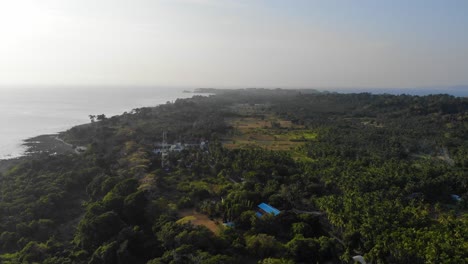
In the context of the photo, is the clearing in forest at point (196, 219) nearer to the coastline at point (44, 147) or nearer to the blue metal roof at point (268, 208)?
the blue metal roof at point (268, 208)

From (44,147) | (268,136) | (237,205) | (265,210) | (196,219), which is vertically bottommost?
(44,147)

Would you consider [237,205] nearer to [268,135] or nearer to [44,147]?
[268,135]

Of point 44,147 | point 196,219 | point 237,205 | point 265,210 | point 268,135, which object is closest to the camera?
point 237,205

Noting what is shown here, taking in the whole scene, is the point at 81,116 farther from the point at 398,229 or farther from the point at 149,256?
the point at 398,229

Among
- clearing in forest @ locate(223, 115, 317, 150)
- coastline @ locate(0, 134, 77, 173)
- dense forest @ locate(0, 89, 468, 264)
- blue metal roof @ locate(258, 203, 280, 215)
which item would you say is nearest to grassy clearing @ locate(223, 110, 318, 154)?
clearing in forest @ locate(223, 115, 317, 150)

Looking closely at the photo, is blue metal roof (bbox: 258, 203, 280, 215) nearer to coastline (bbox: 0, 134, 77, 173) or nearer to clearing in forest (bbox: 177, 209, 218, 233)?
clearing in forest (bbox: 177, 209, 218, 233)

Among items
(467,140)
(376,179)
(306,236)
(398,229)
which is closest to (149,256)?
(306,236)

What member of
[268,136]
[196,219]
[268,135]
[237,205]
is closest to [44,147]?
[268,136]

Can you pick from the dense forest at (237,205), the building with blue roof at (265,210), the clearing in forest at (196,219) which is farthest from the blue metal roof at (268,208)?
the clearing in forest at (196,219)
